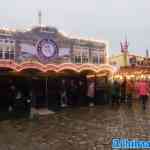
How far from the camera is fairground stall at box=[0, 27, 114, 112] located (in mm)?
15328

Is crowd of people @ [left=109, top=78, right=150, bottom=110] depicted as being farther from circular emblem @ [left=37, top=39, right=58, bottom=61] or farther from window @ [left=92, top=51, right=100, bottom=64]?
circular emblem @ [left=37, top=39, right=58, bottom=61]

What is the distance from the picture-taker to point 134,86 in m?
21.8

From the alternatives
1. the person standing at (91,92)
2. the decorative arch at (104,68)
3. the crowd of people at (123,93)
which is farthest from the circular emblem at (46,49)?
the crowd of people at (123,93)

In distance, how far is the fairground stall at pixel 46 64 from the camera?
15.3m

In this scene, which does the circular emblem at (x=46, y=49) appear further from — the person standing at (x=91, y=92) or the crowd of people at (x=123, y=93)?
the crowd of people at (x=123, y=93)

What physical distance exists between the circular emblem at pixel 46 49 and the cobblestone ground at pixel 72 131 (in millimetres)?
4571

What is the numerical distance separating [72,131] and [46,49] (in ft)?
25.9

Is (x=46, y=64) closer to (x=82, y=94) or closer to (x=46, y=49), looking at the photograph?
(x=46, y=49)

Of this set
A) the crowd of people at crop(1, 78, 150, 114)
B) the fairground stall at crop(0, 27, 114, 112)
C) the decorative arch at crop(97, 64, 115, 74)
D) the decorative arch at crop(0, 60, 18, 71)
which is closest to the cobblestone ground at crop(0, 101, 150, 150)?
the decorative arch at crop(0, 60, 18, 71)

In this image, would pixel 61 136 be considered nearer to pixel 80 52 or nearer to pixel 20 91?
pixel 20 91

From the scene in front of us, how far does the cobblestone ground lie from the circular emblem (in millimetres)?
4571

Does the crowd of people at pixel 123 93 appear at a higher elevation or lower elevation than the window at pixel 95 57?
lower

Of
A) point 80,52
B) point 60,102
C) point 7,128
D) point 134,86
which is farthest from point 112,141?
point 134,86

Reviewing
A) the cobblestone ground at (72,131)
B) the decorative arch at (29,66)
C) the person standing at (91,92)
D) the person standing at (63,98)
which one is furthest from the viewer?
the person standing at (91,92)
